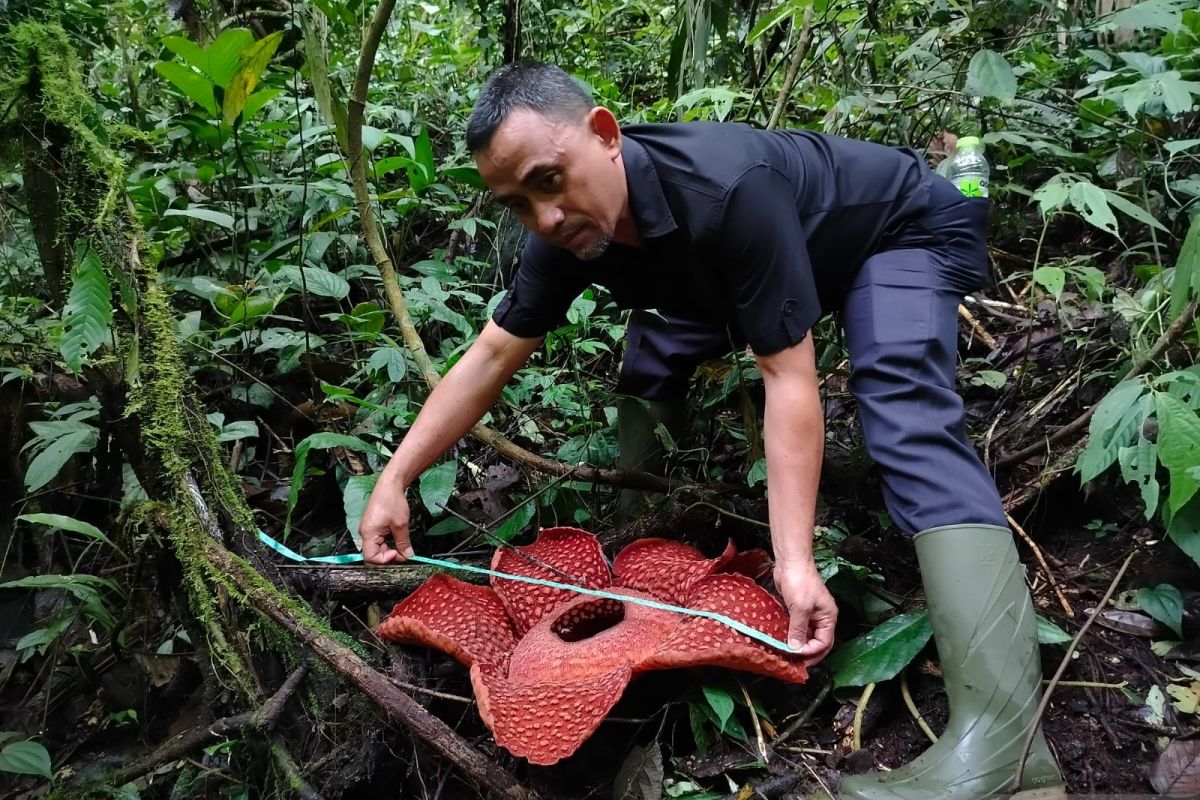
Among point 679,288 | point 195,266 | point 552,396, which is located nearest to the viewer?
point 679,288

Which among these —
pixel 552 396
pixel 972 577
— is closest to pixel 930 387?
pixel 972 577

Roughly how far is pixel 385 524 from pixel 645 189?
121 cm

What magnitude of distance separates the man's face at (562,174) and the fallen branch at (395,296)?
0.97m

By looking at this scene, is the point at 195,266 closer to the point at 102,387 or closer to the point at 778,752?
the point at 102,387

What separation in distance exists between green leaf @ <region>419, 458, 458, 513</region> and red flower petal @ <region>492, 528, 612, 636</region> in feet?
1.06

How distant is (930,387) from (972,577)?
48 centimetres

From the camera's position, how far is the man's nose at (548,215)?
2.01 m

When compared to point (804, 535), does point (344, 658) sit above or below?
below

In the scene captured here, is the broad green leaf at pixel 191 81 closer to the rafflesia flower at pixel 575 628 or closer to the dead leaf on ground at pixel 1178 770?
the rafflesia flower at pixel 575 628

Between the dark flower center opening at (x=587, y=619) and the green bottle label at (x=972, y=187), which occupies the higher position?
the green bottle label at (x=972, y=187)

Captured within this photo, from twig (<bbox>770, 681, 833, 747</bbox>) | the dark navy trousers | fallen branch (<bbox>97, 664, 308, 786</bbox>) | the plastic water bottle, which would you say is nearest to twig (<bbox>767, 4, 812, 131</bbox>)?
the plastic water bottle

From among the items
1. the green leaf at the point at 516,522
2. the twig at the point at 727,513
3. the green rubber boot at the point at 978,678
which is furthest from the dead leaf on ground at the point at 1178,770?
the green leaf at the point at 516,522

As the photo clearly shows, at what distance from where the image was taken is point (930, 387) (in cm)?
209

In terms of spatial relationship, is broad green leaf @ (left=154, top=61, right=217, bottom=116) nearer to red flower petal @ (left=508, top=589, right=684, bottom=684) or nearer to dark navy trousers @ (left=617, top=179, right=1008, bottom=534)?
dark navy trousers @ (left=617, top=179, right=1008, bottom=534)
